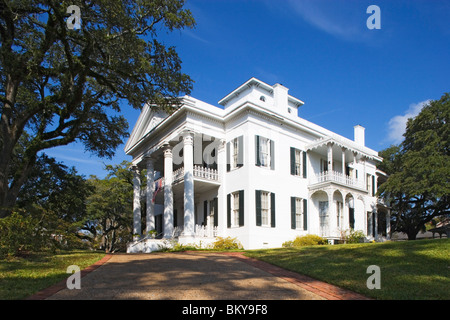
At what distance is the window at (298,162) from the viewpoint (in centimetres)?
2230

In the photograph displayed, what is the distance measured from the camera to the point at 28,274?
27.1 feet

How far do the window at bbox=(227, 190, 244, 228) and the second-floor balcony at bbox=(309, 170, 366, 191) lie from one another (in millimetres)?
5443

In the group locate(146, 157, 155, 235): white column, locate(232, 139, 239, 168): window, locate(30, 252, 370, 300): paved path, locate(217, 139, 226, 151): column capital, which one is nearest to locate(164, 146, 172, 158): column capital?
locate(146, 157, 155, 235): white column

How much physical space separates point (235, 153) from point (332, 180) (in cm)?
611

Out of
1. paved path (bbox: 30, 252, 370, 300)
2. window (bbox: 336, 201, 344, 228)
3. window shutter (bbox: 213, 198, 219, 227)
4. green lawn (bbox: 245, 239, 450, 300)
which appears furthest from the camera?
window (bbox: 336, 201, 344, 228)

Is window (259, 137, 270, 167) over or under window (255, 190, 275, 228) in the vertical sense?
over

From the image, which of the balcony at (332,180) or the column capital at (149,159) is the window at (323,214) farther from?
the column capital at (149,159)

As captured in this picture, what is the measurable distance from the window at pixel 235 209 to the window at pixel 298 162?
4166 mm

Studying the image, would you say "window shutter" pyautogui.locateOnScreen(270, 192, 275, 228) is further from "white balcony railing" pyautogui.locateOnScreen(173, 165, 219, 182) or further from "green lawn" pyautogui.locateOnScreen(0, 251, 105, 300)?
"green lawn" pyautogui.locateOnScreen(0, 251, 105, 300)

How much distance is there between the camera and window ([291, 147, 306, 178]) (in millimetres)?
22297

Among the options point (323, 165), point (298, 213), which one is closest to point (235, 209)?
point (298, 213)

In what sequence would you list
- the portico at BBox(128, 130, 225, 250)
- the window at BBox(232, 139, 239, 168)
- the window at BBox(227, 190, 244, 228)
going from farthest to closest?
the window at BBox(232, 139, 239, 168)
the portico at BBox(128, 130, 225, 250)
the window at BBox(227, 190, 244, 228)
